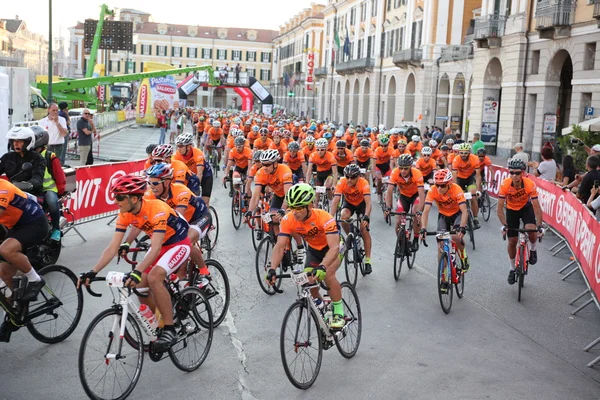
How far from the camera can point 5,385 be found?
6.20 meters

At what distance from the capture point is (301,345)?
6.43 m

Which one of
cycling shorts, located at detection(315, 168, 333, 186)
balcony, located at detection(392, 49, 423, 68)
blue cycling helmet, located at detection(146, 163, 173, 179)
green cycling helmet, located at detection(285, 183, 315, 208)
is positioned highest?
Answer: balcony, located at detection(392, 49, 423, 68)

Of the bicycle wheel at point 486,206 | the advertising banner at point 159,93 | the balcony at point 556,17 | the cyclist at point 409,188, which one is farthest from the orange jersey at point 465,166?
the advertising banner at point 159,93

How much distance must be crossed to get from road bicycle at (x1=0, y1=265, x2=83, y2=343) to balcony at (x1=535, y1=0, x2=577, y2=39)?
2845 centimetres

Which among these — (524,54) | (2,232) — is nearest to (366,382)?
(2,232)

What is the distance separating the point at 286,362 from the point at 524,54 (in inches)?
1278

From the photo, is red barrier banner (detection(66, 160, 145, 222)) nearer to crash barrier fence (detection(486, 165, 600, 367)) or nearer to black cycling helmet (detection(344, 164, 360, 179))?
black cycling helmet (detection(344, 164, 360, 179))

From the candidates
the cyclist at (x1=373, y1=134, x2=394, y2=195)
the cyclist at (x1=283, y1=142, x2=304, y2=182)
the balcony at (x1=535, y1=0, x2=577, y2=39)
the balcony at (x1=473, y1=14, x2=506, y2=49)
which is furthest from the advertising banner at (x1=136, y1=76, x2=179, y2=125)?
the cyclist at (x1=283, y1=142, x2=304, y2=182)

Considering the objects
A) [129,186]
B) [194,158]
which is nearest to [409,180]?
[194,158]

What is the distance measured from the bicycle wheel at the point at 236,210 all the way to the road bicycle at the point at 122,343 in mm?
8160

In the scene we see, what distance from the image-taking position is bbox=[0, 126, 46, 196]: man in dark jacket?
30.1 ft

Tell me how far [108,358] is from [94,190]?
29.6ft

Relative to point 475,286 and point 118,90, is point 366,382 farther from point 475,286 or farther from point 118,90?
point 118,90

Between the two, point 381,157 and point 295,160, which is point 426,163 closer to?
point 381,157
